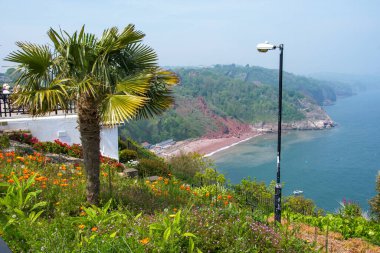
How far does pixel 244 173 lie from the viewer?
255 feet

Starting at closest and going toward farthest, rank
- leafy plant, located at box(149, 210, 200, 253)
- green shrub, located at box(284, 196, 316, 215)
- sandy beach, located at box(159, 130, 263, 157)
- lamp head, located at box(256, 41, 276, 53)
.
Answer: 1. leafy plant, located at box(149, 210, 200, 253)
2. lamp head, located at box(256, 41, 276, 53)
3. green shrub, located at box(284, 196, 316, 215)
4. sandy beach, located at box(159, 130, 263, 157)

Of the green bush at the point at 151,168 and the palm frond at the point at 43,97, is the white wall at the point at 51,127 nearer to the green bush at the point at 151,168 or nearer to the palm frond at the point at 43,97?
the green bush at the point at 151,168

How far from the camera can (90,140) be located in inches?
277

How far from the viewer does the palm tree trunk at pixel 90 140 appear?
695 centimetres

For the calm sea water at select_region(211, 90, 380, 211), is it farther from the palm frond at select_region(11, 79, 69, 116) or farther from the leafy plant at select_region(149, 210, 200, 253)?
the leafy plant at select_region(149, 210, 200, 253)

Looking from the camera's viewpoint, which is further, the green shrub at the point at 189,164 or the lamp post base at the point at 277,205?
the green shrub at the point at 189,164

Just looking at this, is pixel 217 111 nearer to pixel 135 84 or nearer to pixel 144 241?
pixel 135 84

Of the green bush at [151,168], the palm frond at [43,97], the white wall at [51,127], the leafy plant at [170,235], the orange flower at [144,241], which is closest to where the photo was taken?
the orange flower at [144,241]

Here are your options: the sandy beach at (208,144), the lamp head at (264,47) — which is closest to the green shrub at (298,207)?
the lamp head at (264,47)

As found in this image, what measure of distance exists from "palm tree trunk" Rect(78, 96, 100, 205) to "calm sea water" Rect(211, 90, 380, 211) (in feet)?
160

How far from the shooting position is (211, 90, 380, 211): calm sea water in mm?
69269

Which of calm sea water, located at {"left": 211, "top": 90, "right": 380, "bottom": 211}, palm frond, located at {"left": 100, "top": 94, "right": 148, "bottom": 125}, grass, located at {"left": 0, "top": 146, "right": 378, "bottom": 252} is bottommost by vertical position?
calm sea water, located at {"left": 211, "top": 90, "right": 380, "bottom": 211}

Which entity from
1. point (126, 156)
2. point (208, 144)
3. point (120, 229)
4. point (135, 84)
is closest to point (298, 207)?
point (126, 156)

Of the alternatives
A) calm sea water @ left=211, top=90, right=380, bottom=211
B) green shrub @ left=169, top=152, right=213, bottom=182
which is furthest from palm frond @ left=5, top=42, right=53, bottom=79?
calm sea water @ left=211, top=90, right=380, bottom=211
